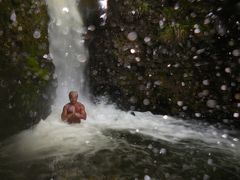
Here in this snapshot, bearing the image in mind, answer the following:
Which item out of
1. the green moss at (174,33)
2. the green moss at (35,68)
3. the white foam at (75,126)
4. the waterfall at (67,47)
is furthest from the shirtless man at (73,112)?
the green moss at (174,33)

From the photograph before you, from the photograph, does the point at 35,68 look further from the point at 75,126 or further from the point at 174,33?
the point at 174,33

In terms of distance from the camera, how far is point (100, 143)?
276 inches

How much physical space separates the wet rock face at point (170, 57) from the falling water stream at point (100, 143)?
1.40 ft

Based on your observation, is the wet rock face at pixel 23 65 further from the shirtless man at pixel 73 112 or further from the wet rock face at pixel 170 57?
the wet rock face at pixel 170 57

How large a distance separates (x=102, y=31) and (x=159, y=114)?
2924mm

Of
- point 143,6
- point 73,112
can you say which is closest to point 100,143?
point 73,112

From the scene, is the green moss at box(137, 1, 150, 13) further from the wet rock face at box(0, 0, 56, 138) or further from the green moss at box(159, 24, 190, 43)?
the wet rock face at box(0, 0, 56, 138)

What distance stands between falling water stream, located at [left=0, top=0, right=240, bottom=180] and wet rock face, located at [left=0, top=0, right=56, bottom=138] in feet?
1.26

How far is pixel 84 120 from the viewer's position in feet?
28.7

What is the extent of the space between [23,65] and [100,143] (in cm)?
223

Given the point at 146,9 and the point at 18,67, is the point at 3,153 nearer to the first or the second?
the point at 18,67

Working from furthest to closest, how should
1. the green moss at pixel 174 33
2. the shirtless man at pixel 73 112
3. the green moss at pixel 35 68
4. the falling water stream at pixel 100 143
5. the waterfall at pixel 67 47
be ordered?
1. the waterfall at pixel 67 47
2. the green moss at pixel 174 33
3. the shirtless man at pixel 73 112
4. the green moss at pixel 35 68
5. the falling water stream at pixel 100 143

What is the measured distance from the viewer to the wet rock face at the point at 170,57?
862 centimetres

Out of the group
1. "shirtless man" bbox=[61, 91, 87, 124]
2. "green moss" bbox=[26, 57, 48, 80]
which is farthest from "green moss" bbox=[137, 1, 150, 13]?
"green moss" bbox=[26, 57, 48, 80]
